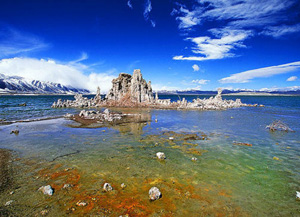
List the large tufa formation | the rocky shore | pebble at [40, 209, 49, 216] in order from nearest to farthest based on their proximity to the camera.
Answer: pebble at [40, 209, 49, 216] < the rocky shore < the large tufa formation

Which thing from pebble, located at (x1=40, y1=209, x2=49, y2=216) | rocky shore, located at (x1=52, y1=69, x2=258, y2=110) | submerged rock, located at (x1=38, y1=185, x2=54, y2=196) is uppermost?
rocky shore, located at (x1=52, y1=69, x2=258, y2=110)

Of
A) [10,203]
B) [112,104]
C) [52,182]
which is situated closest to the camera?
[10,203]

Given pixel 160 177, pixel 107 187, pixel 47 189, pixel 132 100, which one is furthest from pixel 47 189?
pixel 132 100

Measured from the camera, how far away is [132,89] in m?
73.2

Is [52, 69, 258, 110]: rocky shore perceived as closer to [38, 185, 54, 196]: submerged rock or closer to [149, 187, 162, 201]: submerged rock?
[149, 187, 162, 201]: submerged rock

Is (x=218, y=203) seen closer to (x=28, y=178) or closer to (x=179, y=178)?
(x=179, y=178)

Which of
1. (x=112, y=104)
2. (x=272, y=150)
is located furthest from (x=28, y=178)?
(x=112, y=104)

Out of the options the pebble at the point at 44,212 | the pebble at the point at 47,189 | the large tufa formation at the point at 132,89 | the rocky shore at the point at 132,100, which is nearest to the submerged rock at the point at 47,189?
the pebble at the point at 47,189

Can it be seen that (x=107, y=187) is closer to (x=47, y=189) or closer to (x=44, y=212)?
(x=44, y=212)

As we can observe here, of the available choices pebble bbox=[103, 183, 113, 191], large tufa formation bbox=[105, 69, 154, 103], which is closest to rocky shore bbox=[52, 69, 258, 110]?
large tufa formation bbox=[105, 69, 154, 103]

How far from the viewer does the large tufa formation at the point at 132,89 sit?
237ft

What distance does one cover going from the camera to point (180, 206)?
688 centimetres

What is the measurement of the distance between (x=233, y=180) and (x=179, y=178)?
3356mm

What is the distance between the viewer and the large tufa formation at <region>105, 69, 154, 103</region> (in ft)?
237
